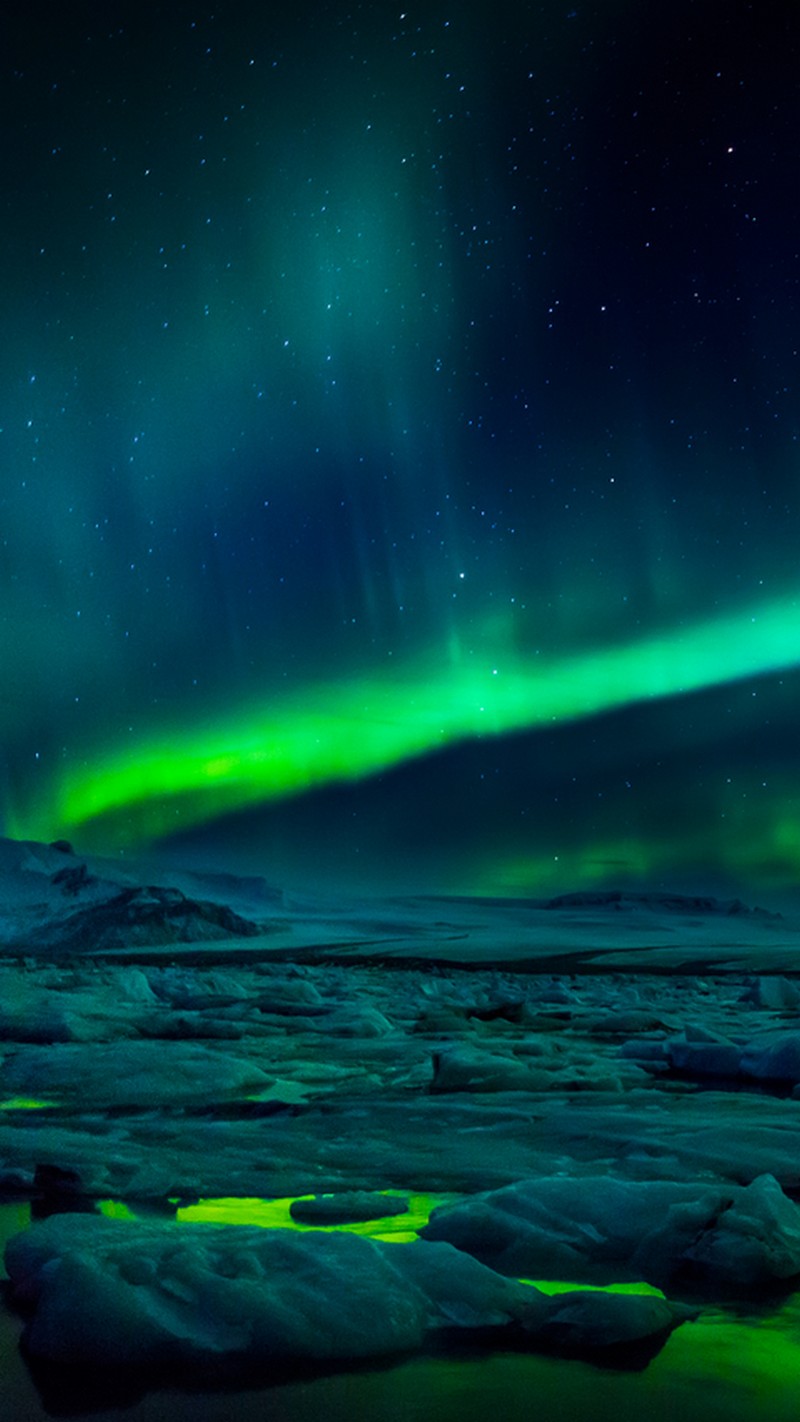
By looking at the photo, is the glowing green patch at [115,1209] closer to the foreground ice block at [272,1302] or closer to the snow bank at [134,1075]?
the foreground ice block at [272,1302]

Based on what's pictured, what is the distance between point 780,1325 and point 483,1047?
5580mm

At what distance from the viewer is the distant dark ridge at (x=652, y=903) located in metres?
99.8

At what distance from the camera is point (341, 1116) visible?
4953mm

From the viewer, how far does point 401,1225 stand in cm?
312

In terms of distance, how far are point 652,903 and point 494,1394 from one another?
104030mm

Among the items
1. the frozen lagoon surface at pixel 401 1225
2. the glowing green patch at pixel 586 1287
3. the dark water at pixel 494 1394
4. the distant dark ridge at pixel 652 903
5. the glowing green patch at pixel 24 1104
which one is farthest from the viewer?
the distant dark ridge at pixel 652 903

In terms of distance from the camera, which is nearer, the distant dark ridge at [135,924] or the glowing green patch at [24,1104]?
the glowing green patch at [24,1104]

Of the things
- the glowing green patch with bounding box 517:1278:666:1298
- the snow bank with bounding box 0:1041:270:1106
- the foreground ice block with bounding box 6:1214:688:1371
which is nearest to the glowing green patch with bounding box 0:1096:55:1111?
the snow bank with bounding box 0:1041:270:1106

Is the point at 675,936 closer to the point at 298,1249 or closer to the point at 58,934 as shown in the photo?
the point at 58,934

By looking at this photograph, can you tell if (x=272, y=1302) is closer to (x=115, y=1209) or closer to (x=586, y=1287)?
(x=586, y=1287)

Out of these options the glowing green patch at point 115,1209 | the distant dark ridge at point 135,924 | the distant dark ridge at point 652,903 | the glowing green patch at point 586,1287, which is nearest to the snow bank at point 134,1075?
the glowing green patch at point 115,1209

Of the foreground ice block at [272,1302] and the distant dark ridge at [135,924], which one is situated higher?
the foreground ice block at [272,1302]

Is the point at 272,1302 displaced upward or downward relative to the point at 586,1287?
upward

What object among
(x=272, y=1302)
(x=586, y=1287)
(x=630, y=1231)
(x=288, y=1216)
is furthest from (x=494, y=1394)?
(x=288, y=1216)
